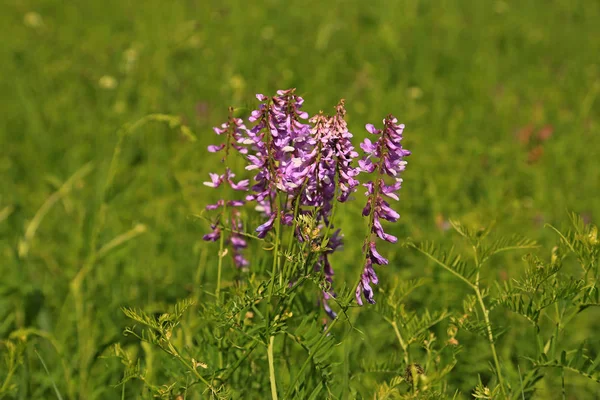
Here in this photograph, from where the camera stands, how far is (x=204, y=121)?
15.5 ft

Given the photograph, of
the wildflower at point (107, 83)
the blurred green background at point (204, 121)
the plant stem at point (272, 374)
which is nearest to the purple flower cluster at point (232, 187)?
the blurred green background at point (204, 121)

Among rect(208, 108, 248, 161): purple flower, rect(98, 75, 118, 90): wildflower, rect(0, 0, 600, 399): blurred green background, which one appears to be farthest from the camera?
rect(98, 75, 118, 90): wildflower

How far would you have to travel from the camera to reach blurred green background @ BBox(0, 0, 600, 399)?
273 centimetres

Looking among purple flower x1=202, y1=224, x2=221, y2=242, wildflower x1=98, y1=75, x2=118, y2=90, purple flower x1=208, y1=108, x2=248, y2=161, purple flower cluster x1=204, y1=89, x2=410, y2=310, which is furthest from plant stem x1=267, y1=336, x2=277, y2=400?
wildflower x1=98, y1=75, x2=118, y2=90

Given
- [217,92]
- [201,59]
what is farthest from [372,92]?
[201,59]

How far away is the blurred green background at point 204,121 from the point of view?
8.96 feet

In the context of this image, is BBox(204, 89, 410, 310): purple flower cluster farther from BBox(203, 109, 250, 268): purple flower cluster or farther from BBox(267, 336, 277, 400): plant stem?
BBox(267, 336, 277, 400): plant stem

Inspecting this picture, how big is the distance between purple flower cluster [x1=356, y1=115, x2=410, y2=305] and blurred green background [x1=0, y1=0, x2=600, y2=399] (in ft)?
1.38

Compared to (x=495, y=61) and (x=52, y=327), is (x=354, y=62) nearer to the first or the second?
(x=495, y=61)

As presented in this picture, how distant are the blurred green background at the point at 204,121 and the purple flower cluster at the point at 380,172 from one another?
1.38ft

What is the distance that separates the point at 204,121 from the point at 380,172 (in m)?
3.52

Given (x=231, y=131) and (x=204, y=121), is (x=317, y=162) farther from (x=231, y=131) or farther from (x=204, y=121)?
(x=204, y=121)

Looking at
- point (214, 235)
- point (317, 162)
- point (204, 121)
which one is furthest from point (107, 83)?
point (317, 162)

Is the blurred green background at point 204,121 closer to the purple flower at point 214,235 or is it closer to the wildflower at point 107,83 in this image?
the wildflower at point 107,83
